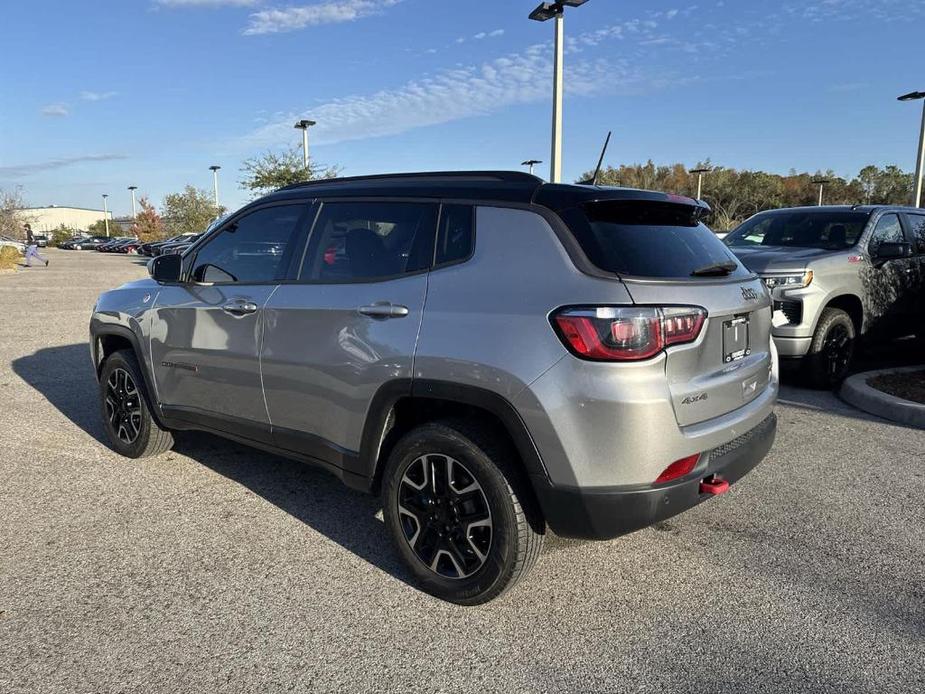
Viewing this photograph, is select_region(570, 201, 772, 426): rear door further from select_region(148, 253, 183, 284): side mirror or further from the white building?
the white building

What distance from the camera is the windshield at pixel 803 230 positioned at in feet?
23.7

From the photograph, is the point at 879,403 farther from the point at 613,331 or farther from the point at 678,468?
the point at 613,331

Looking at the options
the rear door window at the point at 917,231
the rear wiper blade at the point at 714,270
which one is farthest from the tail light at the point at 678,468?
the rear door window at the point at 917,231

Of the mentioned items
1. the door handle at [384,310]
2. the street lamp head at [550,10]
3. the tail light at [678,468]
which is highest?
the street lamp head at [550,10]

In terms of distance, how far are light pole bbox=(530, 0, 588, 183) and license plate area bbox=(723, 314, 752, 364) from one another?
1011 centimetres

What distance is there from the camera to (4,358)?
28.2 feet

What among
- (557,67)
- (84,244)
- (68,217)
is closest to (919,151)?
(557,67)

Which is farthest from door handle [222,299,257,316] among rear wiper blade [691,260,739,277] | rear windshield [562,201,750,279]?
rear wiper blade [691,260,739,277]

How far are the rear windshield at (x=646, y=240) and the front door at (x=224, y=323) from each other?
1659 millimetres

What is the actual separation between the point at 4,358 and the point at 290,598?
7.48 m

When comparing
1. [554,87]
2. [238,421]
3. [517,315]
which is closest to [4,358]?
[238,421]

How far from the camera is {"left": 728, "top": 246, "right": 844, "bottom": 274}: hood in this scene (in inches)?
259

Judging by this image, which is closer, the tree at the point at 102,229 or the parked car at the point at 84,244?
the parked car at the point at 84,244

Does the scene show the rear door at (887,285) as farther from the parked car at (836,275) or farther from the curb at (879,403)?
the curb at (879,403)
